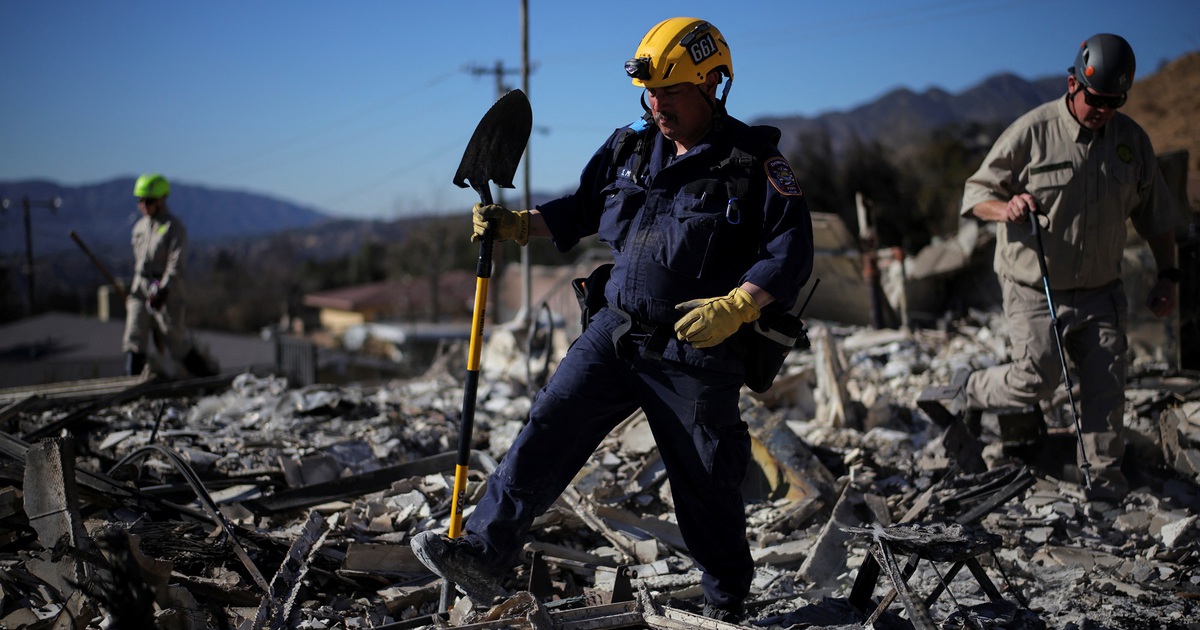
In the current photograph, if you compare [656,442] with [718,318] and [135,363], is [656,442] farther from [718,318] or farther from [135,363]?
[135,363]

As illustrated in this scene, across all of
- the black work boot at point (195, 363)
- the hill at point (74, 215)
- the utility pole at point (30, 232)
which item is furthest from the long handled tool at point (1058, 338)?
the utility pole at point (30, 232)

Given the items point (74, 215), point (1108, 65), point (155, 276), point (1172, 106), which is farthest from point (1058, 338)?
point (74, 215)

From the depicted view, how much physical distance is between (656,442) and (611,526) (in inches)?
49.7

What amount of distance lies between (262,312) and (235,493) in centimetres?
5339

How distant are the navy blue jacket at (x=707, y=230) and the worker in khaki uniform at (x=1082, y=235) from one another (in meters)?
1.97

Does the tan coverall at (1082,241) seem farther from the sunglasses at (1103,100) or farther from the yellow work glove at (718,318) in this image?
the yellow work glove at (718,318)

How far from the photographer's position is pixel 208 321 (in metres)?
50.2

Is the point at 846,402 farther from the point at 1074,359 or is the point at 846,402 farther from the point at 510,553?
the point at 510,553

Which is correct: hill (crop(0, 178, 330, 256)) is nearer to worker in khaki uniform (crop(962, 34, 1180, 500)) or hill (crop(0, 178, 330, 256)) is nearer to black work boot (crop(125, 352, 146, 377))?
black work boot (crop(125, 352, 146, 377))

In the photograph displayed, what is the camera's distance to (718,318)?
2641 millimetres

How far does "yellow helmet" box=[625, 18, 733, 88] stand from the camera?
9.20 ft

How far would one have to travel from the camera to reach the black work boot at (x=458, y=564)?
2.67 meters

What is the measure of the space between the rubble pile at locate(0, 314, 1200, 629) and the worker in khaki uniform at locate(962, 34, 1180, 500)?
0.46 metres

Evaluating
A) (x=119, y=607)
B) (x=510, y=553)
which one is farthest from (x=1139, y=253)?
(x=119, y=607)
